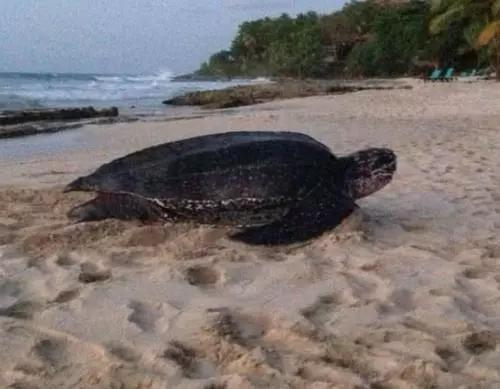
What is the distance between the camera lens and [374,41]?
49469 mm

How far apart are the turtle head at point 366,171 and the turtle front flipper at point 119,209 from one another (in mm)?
927

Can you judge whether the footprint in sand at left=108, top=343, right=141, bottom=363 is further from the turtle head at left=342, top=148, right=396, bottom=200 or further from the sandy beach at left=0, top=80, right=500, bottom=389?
the turtle head at left=342, top=148, right=396, bottom=200

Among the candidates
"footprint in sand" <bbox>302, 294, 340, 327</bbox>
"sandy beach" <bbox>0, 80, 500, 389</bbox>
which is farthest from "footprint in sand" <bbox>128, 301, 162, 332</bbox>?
"footprint in sand" <bbox>302, 294, 340, 327</bbox>

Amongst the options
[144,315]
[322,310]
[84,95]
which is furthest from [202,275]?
[84,95]

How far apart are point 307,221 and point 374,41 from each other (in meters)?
48.0

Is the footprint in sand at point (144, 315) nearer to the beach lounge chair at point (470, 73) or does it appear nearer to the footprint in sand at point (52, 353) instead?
the footprint in sand at point (52, 353)

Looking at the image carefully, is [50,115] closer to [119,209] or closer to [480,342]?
[119,209]

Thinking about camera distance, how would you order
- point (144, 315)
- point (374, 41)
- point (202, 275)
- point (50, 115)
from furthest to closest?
point (374, 41) < point (50, 115) < point (202, 275) < point (144, 315)

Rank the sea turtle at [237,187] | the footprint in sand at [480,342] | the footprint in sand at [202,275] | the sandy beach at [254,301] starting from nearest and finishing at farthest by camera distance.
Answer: the sandy beach at [254,301] < the footprint in sand at [480,342] < the footprint in sand at [202,275] < the sea turtle at [237,187]

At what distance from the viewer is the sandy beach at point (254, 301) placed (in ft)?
6.36

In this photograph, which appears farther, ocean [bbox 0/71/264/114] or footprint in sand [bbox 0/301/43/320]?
ocean [bbox 0/71/264/114]

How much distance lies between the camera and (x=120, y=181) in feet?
11.4

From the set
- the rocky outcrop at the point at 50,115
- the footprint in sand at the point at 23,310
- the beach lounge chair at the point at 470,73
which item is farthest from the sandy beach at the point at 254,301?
the beach lounge chair at the point at 470,73

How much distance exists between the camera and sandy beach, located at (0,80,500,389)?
1938mm
